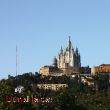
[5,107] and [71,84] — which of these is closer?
[5,107]

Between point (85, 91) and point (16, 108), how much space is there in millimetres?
97231

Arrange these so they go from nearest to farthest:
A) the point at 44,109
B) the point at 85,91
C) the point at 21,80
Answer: the point at 44,109 → the point at 85,91 → the point at 21,80

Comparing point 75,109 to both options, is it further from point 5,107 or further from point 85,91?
point 85,91

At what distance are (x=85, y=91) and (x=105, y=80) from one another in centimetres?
2179

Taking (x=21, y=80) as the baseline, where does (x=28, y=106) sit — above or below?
below

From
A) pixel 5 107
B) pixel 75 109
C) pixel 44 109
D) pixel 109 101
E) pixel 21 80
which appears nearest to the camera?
pixel 5 107

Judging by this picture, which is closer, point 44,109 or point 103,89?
point 44,109

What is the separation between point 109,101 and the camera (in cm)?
10925

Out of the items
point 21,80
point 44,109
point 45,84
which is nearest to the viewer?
point 44,109

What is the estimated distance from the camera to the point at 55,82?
185125 mm

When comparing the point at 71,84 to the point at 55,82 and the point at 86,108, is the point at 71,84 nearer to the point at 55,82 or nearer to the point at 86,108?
the point at 55,82

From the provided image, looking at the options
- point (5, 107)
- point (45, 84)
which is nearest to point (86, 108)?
point (5, 107)

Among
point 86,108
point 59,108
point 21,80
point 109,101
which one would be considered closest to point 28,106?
point 59,108

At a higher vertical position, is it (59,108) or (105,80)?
(105,80)
